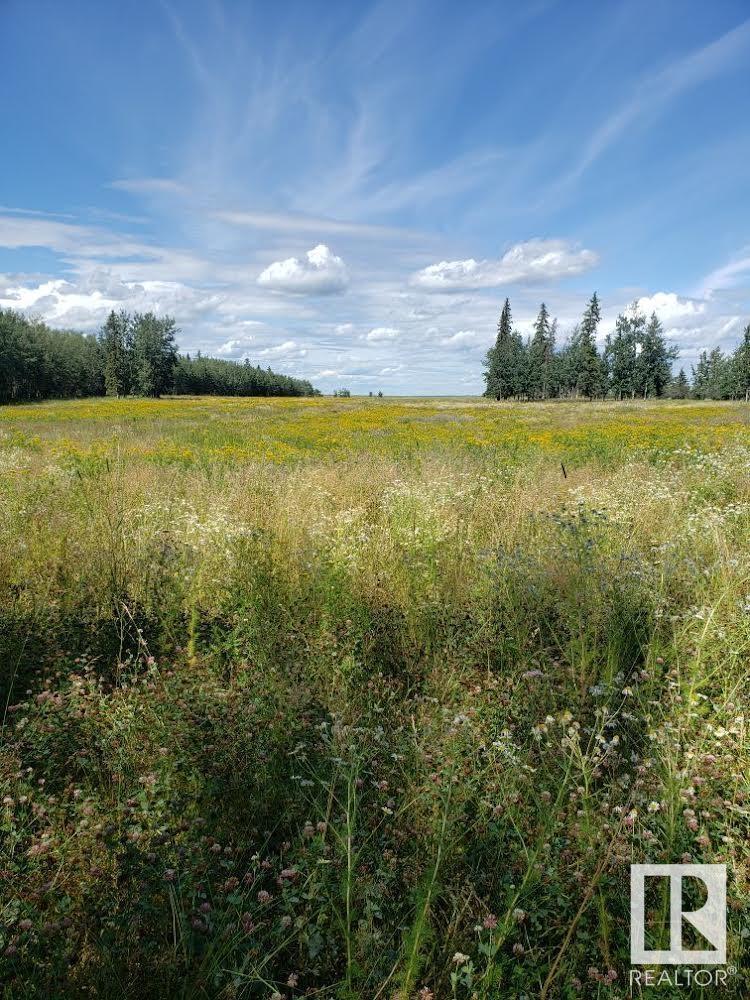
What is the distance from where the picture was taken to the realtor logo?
6.11ft

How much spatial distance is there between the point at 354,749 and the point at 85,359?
92.0m

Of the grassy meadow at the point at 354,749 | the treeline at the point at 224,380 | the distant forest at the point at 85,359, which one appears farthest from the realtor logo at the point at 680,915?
the treeline at the point at 224,380

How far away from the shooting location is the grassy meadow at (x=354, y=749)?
1861 millimetres

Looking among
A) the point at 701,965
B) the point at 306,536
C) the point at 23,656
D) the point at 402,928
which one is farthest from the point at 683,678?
the point at 23,656

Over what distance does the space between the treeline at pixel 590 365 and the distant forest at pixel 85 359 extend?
171 feet

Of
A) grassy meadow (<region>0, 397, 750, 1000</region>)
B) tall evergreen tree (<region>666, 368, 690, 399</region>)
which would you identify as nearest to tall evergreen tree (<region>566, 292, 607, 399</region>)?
tall evergreen tree (<region>666, 368, 690, 399</region>)

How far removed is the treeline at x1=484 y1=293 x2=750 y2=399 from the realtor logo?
84.3 metres

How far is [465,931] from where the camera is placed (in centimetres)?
197

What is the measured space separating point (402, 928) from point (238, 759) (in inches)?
47.4

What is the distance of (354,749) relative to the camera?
8.36 feet

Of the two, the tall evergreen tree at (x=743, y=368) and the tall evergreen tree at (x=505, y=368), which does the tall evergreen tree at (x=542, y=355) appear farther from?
the tall evergreen tree at (x=743, y=368)

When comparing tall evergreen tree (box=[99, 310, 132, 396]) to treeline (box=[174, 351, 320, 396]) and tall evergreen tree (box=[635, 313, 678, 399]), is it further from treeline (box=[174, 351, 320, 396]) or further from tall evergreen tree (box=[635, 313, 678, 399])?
tall evergreen tree (box=[635, 313, 678, 399])

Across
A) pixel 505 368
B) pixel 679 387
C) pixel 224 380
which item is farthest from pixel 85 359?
pixel 679 387

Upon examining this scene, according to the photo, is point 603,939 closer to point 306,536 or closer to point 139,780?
point 139,780
